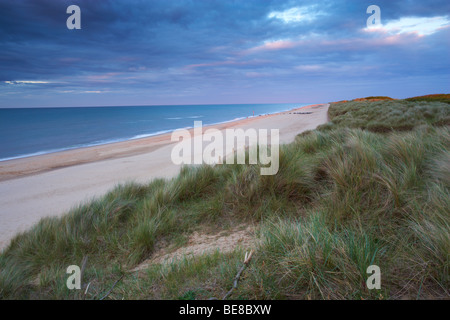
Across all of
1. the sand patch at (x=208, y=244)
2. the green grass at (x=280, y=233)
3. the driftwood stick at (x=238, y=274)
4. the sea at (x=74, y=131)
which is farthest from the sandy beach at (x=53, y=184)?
the sea at (x=74, y=131)

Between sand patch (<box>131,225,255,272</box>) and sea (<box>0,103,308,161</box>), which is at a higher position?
sea (<box>0,103,308,161</box>)

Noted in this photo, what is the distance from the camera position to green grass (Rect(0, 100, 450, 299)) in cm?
176

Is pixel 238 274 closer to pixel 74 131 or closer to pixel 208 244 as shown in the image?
pixel 208 244

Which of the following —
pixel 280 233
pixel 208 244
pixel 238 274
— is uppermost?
pixel 280 233

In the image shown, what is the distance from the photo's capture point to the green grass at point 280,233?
5.76 ft

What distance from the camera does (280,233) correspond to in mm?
2271

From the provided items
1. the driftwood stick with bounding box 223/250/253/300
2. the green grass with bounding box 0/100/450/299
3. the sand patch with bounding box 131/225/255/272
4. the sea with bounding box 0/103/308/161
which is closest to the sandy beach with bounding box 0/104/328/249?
the green grass with bounding box 0/100/450/299

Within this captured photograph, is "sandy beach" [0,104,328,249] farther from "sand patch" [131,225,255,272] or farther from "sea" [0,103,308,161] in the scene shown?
"sea" [0,103,308,161]

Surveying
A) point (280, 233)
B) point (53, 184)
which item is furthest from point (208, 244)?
point (53, 184)

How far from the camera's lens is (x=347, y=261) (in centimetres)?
175

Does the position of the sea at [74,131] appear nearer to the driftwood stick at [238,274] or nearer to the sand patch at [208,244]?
the sand patch at [208,244]
